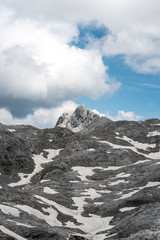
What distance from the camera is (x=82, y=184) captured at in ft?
291

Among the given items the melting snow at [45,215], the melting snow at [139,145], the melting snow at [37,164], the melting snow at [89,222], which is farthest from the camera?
the melting snow at [139,145]

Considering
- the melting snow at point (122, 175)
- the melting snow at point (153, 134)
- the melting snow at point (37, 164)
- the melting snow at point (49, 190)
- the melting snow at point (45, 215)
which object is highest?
the melting snow at point (153, 134)

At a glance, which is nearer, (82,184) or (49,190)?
(49,190)

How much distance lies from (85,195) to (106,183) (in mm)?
11427

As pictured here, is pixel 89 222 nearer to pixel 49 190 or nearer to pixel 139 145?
pixel 49 190

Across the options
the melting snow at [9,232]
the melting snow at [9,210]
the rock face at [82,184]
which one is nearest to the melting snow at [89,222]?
the rock face at [82,184]

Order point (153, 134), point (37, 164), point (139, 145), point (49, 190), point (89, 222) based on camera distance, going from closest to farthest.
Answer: point (89, 222) < point (49, 190) < point (37, 164) < point (139, 145) < point (153, 134)

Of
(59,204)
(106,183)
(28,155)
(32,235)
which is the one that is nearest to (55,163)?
(28,155)

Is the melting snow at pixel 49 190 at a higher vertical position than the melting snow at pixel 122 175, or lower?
lower

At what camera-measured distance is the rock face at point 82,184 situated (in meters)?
44.6

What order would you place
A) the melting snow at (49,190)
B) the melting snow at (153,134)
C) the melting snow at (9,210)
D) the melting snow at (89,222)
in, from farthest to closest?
the melting snow at (153,134) < the melting snow at (49,190) < the melting snow at (89,222) < the melting snow at (9,210)

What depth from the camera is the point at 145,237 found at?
19672 millimetres

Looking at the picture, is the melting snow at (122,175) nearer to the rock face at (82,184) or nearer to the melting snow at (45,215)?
the rock face at (82,184)

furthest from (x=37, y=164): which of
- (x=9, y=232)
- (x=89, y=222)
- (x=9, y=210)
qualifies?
(x=9, y=232)
